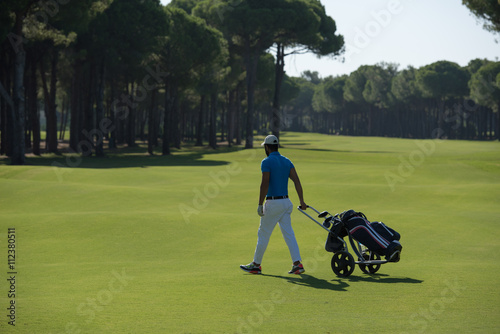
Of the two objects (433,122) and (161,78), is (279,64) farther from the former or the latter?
(433,122)

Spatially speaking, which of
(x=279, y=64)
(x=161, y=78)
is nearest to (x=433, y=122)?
(x=279, y=64)

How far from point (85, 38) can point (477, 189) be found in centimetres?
3548

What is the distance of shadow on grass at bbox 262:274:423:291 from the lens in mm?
9734

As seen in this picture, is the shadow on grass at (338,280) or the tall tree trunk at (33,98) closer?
the shadow on grass at (338,280)

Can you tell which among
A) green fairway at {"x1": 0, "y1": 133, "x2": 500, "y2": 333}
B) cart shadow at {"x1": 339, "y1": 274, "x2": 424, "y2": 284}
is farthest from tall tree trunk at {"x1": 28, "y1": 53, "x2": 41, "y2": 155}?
cart shadow at {"x1": 339, "y1": 274, "x2": 424, "y2": 284}

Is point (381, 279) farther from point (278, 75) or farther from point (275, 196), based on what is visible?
point (278, 75)

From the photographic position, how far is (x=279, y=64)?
7375 centimetres

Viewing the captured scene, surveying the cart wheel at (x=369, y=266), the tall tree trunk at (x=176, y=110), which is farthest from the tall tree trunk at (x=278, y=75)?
the cart wheel at (x=369, y=266)

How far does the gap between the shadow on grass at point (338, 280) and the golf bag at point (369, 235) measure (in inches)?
19.3

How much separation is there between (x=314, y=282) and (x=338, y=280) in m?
0.51

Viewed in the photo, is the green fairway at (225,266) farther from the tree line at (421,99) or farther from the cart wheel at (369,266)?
the tree line at (421,99)

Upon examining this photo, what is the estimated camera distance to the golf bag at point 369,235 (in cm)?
1050

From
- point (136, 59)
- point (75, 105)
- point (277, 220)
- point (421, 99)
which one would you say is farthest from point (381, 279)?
point (421, 99)

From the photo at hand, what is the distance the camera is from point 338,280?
10305mm
